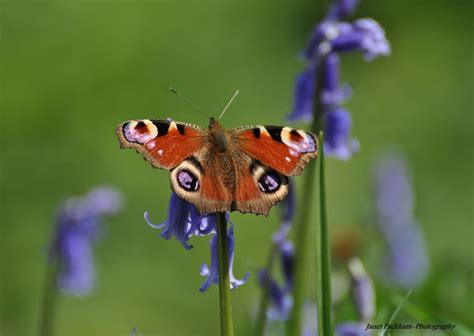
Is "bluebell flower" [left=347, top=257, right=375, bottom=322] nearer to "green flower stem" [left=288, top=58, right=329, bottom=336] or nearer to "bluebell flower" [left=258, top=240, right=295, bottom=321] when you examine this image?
"green flower stem" [left=288, top=58, right=329, bottom=336]

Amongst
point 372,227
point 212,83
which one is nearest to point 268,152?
point 372,227

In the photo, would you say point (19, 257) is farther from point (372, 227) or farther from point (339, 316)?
point (339, 316)

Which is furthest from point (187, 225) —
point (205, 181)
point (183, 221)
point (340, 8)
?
point (340, 8)

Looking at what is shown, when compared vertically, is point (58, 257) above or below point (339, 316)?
above

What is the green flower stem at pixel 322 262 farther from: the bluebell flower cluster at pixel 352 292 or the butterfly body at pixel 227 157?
the bluebell flower cluster at pixel 352 292

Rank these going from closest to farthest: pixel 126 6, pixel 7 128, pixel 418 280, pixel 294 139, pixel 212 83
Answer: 1. pixel 294 139
2. pixel 418 280
3. pixel 7 128
4. pixel 212 83
5. pixel 126 6

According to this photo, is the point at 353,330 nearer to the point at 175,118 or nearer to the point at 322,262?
the point at 322,262
